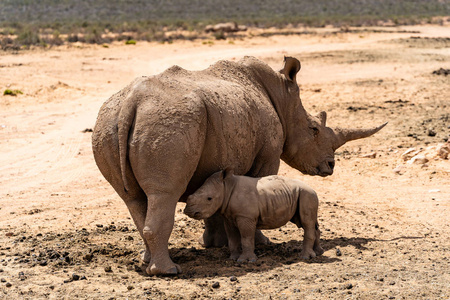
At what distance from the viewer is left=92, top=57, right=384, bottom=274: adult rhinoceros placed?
713 centimetres

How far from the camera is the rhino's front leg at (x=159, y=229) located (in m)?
7.15

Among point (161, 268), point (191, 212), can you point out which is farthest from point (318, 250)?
point (161, 268)

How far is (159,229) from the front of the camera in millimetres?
7227

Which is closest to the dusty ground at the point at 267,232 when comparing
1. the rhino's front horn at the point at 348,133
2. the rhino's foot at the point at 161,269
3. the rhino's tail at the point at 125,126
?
the rhino's foot at the point at 161,269

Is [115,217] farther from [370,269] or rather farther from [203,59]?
[203,59]

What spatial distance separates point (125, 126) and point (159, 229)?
112cm

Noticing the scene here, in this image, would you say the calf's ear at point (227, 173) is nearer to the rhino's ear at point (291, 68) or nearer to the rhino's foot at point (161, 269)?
the rhino's foot at point (161, 269)

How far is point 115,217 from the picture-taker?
10.3 metres

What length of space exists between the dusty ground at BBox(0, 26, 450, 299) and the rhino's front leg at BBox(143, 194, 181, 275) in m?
0.18

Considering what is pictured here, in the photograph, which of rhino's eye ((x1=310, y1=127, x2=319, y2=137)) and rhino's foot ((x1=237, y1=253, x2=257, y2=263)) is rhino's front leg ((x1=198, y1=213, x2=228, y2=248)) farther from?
rhino's eye ((x1=310, y1=127, x2=319, y2=137))

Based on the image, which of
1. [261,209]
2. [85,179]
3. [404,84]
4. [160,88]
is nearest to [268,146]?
[261,209]

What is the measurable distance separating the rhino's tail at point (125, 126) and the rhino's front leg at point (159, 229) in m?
0.41

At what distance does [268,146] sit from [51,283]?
3.17 metres

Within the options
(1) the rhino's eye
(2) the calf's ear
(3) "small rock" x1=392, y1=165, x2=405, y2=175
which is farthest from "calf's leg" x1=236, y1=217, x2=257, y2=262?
(3) "small rock" x1=392, y1=165, x2=405, y2=175
